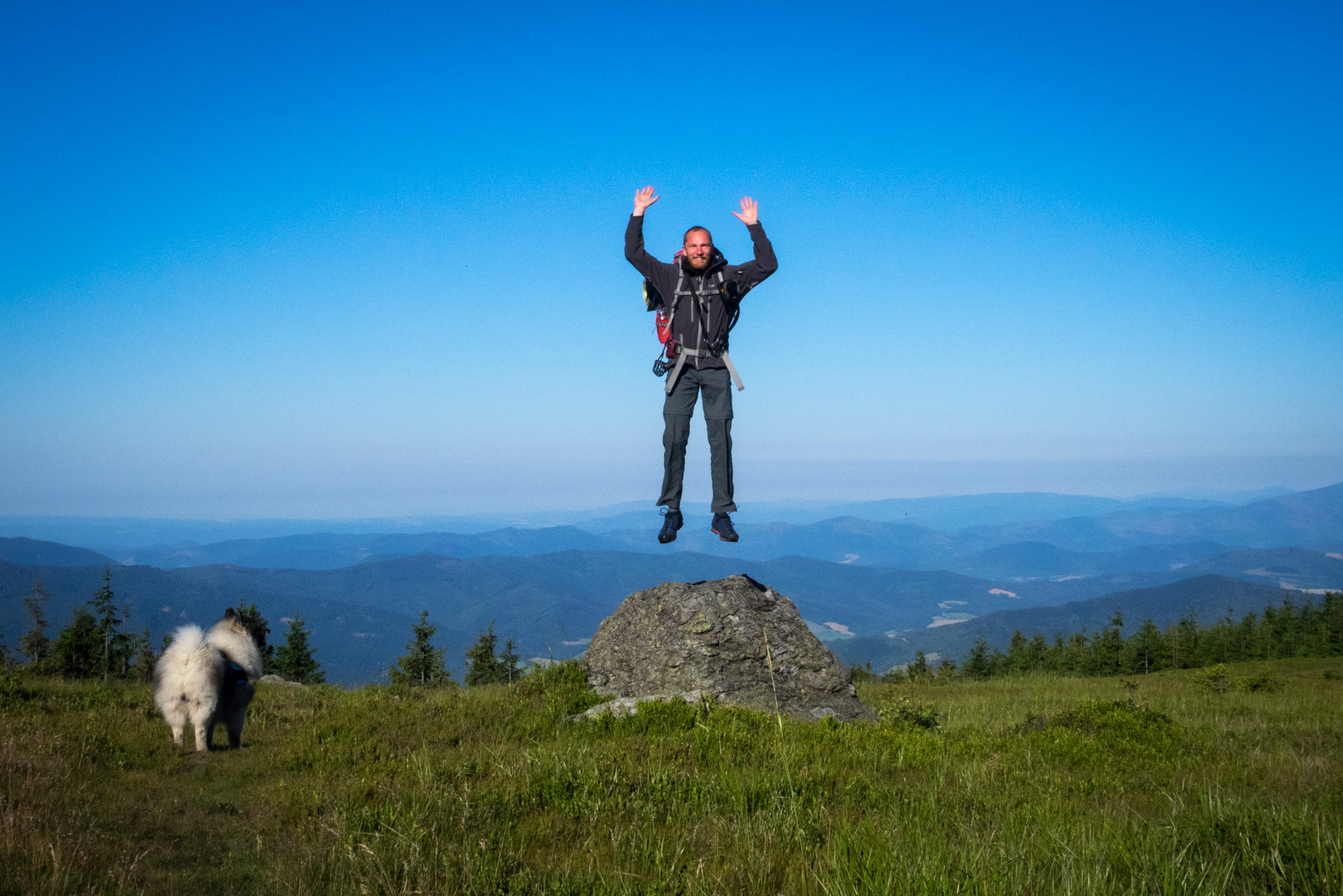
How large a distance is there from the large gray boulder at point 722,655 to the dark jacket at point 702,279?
4628 millimetres

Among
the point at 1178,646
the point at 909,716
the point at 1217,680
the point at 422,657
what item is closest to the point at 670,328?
the point at 909,716

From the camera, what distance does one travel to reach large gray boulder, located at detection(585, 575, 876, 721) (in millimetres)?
12070

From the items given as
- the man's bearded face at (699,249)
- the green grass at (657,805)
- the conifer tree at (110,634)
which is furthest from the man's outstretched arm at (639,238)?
the conifer tree at (110,634)

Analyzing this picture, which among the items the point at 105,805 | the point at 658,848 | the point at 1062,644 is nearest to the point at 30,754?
the point at 105,805

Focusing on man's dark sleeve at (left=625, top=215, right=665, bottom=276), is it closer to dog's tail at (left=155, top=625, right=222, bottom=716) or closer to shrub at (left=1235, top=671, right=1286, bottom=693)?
dog's tail at (left=155, top=625, right=222, bottom=716)

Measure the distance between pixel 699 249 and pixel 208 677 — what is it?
853cm

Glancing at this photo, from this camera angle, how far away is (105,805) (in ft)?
20.3

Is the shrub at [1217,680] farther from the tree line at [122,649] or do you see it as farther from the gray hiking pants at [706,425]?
the tree line at [122,649]

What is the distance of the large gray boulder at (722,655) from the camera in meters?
12.1

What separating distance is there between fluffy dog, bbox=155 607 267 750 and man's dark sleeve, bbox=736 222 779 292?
8082 millimetres

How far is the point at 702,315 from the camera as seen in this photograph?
440 inches

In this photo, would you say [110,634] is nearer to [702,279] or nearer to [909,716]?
[702,279]

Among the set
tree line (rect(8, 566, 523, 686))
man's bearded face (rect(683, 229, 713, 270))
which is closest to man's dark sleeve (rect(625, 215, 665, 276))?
man's bearded face (rect(683, 229, 713, 270))

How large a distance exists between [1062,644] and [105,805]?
10117 centimetres
